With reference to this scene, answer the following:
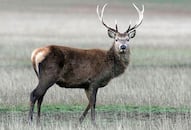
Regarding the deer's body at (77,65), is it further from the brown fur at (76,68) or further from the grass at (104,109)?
the grass at (104,109)

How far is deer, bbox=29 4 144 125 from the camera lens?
1527 centimetres

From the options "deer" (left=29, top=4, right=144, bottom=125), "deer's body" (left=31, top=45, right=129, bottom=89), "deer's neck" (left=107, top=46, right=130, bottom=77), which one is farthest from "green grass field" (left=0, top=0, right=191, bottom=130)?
"deer's neck" (left=107, top=46, right=130, bottom=77)

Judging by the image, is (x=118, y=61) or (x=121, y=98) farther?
(x=121, y=98)

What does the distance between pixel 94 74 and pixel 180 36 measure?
30277 mm

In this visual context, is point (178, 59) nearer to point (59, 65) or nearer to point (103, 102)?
point (103, 102)

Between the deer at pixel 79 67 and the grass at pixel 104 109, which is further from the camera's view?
the grass at pixel 104 109

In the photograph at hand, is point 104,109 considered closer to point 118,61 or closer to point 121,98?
point 118,61

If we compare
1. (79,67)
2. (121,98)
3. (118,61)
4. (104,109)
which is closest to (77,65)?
(79,67)

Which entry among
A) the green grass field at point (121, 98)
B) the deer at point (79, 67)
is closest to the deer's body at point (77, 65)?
the deer at point (79, 67)

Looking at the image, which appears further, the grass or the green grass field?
the grass

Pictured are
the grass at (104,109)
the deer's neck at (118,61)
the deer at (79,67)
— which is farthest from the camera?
the grass at (104,109)

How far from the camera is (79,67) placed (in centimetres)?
1578

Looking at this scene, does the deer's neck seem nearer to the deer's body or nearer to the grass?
the deer's body

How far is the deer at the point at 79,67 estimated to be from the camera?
15273mm
